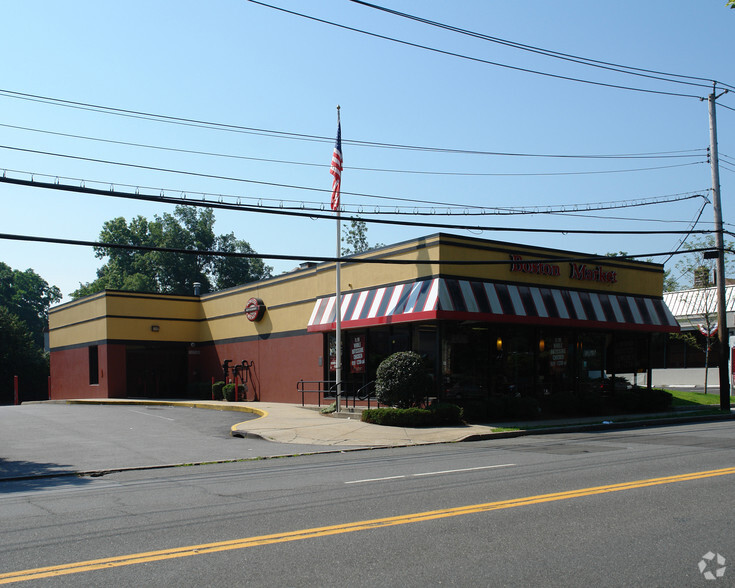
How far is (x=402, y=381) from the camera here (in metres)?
20.1

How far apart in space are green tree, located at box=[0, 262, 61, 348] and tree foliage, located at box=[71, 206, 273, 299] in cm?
1863

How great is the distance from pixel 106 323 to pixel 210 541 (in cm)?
3158

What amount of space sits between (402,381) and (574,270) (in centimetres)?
883

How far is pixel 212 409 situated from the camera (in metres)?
28.3

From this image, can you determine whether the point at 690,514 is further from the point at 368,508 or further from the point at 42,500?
the point at 42,500

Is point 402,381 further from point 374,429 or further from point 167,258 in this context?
point 167,258

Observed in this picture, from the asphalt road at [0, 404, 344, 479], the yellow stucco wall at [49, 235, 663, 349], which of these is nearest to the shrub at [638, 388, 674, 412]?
the yellow stucco wall at [49, 235, 663, 349]

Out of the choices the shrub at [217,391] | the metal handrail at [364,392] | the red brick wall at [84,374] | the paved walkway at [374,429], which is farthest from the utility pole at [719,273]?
the red brick wall at [84,374]

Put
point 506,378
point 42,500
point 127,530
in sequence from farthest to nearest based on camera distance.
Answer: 1. point 506,378
2. point 42,500
3. point 127,530

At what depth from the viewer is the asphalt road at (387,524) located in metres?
5.64

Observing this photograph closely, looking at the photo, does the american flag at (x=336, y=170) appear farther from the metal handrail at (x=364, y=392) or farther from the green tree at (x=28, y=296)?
the green tree at (x=28, y=296)

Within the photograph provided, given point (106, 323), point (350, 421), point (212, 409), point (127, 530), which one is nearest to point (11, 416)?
point (212, 409)

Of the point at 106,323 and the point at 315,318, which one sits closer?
the point at 315,318

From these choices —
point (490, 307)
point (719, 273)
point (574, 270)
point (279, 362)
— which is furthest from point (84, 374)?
point (719, 273)
